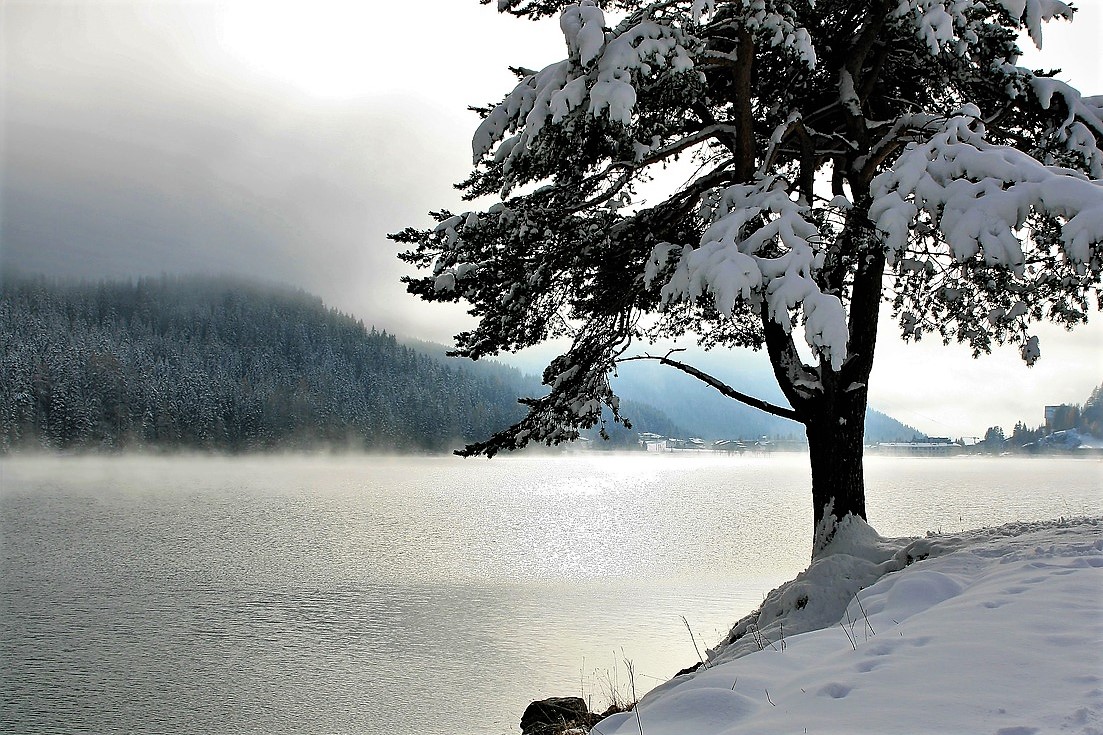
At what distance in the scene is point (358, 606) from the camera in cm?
2155

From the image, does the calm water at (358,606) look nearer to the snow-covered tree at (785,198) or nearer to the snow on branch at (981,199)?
the snow-covered tree at (785,198)

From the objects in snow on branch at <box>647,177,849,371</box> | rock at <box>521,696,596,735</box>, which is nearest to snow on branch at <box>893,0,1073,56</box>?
snow on branch at <box>647,177,849,371</box>

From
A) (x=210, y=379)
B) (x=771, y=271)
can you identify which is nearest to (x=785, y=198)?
(x=771, y=271)

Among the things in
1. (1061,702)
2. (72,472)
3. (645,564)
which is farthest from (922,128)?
(72,472)

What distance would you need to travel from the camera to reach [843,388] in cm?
952

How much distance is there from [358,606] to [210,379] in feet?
386

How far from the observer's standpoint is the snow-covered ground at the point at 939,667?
10.8 feet

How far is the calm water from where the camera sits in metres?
13.8

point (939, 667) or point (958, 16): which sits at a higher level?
point (958, 16)

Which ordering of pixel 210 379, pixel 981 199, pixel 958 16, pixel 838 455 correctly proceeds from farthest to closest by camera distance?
pixel 210 379 → pixel 838 455 → pixel 958 16 → pixel 981 199

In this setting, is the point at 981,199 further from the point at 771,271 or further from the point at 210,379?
the point at 210,379

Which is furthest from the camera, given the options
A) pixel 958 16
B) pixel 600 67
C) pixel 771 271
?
pixel 958 16

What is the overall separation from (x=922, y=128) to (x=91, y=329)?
513 ft

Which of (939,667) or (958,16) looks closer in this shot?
(939,667)
